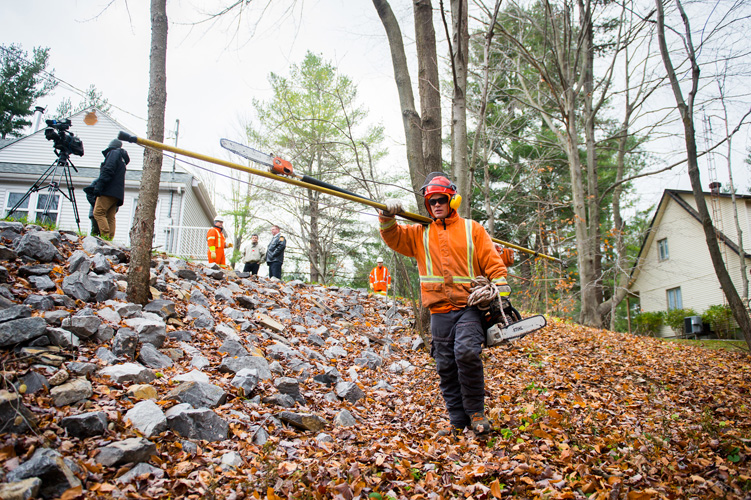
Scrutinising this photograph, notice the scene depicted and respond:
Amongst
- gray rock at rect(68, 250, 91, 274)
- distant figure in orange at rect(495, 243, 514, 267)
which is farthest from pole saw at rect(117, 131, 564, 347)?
gray rock at rect(68, 250, 91, 274)

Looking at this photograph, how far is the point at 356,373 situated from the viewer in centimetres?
626

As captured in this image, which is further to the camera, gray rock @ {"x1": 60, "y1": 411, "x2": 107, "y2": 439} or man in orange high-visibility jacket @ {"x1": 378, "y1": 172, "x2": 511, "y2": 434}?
man in orange high-visibility jacket @ {"x1": 378, "y1": 172, "x2": 511, "y2": 434}

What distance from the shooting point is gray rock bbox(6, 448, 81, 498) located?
2.42m

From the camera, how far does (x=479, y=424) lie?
3.84 m

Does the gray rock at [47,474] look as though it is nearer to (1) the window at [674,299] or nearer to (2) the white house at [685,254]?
(2) the white house at [685,254]

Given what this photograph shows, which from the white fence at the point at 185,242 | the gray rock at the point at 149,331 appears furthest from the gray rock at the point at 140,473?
the white fence at the point at 185,242

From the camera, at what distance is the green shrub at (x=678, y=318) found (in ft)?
68.6

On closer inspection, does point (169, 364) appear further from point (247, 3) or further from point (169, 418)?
point (247, 3)

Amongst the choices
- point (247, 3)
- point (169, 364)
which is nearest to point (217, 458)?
point (169, 364)

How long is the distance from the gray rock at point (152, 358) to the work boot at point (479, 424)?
310cm

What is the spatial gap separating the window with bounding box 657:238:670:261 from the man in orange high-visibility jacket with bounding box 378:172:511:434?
24875 mm

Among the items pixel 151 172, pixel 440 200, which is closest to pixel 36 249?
pixel 151 172

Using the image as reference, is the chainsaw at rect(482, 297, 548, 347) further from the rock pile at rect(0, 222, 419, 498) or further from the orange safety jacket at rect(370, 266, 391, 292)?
the orange safety jacket at rect(370, 266, 391, 292)

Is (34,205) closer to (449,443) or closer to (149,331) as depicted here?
(149,331)
